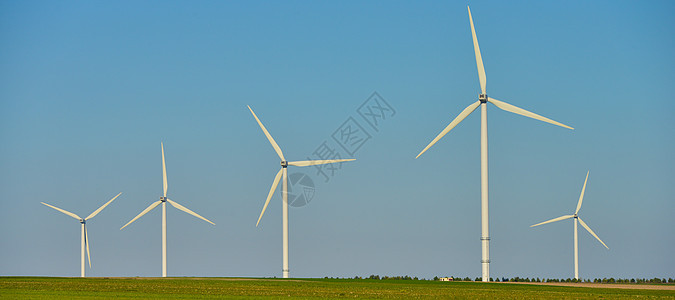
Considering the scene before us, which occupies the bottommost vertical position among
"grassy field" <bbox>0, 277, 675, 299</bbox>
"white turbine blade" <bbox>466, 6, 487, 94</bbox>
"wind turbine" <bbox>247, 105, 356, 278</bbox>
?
"grassy field" <bbox>0, 277, 675, 299</bbox>

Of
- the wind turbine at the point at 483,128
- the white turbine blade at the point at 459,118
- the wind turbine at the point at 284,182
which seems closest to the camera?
the wind turbine at the point at 483,128

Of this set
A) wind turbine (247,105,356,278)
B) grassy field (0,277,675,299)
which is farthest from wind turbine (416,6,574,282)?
wind turbine (247,105,356,278)

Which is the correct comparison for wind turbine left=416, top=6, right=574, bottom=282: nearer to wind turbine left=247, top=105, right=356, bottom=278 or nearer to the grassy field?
the grassy field

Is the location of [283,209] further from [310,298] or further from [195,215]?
[310,298]

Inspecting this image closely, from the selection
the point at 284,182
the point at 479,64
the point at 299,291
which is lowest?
the point at 299,291

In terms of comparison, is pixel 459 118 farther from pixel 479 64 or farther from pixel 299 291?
pixel 299 291

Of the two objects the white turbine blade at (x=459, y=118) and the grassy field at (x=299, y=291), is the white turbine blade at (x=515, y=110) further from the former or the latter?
the grassy field at (x=299, y=291)

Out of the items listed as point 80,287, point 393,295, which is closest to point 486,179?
point 393,295

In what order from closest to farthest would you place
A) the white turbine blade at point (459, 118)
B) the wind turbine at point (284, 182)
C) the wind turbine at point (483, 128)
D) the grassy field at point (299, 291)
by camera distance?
the grassy field at point (299, 291)
the wind turbine at point (483, 128)
the white turbine blade at point (459, 118)
the wind turbine at point (284, 182)

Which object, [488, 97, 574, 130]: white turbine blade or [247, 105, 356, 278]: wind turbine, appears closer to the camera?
[488, 97, 574, 130]: white turbine blade

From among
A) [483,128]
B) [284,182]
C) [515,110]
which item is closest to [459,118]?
[483,128]

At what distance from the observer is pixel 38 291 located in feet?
216

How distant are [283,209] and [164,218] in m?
21.0

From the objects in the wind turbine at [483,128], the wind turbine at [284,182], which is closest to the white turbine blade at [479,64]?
the wind turbine at [483,128]
